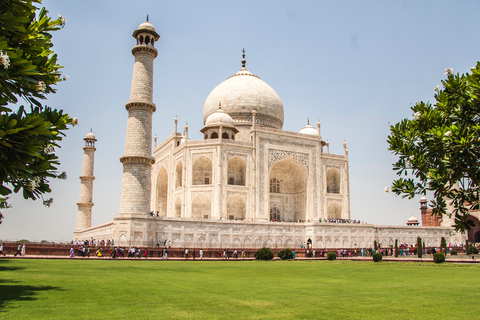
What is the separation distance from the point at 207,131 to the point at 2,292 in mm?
26875

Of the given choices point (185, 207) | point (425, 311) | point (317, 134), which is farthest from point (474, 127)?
point (317, 134)

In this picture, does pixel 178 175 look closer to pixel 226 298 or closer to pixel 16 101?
pixel 226 298

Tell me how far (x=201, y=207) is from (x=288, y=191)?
840cm

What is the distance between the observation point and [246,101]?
38.0 metres

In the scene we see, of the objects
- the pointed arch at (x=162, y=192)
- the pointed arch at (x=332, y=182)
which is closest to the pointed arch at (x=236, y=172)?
the pointed arch at (x=162, y=192)

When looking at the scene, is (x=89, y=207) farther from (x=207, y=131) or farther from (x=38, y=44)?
(x=38, y=44)

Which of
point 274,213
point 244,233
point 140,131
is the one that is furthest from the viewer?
point 274,213

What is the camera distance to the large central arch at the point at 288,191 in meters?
35.4

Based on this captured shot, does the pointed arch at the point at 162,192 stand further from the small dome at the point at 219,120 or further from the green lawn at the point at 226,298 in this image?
the green lawn at the point at 226,298

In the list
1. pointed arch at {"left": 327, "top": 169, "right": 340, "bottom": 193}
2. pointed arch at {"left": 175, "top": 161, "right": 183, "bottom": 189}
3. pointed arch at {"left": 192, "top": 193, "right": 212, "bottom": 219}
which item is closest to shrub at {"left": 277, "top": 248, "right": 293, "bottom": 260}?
pointed arch at {"left": 192, "top": 193, "right": 212, "bottom": 219}

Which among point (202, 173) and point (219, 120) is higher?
point (219, 120)

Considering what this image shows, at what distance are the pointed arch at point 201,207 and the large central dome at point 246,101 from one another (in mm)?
8502

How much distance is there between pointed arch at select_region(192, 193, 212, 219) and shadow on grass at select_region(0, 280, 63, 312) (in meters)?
Answer: 22.8

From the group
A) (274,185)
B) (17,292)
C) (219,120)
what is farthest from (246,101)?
(17,292)
